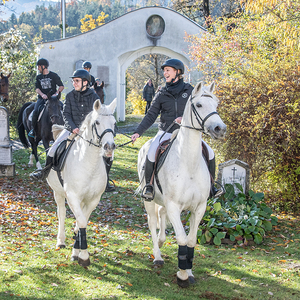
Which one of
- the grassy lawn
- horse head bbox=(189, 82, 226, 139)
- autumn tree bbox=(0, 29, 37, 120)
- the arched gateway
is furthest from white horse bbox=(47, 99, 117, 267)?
the arched gateway

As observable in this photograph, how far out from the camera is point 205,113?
4422 millimetres

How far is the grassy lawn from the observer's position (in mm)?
4812

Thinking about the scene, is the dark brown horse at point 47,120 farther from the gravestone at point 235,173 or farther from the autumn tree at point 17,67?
the autumn tree at point 17,67

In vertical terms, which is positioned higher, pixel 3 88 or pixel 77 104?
pixel 3 88

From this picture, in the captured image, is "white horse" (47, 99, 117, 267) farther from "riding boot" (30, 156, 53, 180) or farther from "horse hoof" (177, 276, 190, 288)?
"horse hoof" (177, 276, 190, 288)

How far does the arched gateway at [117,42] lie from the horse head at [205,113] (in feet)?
63.4

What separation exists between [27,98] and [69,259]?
→ 587 inches

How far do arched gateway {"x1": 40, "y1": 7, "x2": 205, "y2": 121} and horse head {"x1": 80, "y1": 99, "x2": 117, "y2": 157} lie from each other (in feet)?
62.7

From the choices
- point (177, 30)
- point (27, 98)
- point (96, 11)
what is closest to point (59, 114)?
point (27, 98)

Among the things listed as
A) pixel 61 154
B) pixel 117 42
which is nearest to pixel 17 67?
pixel 117 42

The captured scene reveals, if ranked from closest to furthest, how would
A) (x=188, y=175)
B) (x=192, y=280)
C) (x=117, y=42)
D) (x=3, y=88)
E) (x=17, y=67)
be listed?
(x=188, y=175) → (x=192, y=280) → (x=3, y=88) → (x=17, y=67) → (x=117, y=42)

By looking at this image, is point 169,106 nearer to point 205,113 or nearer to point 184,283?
point 205,113

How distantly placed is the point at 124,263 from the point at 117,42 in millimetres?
20269

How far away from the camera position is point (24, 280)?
4.93 metres
